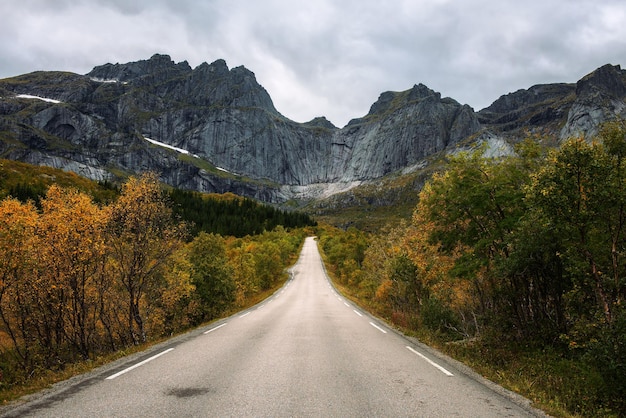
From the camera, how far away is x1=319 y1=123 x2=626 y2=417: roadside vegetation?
8117mm

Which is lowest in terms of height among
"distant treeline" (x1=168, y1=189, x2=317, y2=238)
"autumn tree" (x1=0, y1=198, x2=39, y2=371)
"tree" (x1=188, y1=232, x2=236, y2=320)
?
"tree" (x1=188, y1=232, x2=236, y2=320)

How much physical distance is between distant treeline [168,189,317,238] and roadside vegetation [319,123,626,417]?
289ft

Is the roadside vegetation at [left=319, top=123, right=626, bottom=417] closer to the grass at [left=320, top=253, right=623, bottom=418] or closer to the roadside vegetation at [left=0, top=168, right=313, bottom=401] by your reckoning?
the grass at [left=320, top=253, right=623, bottom=418]

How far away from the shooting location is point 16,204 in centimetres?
1553

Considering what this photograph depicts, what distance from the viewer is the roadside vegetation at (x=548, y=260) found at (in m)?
8.12

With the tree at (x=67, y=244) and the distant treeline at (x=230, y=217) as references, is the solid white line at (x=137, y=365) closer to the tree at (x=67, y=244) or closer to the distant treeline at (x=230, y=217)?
the tree at (x=67, y=244)

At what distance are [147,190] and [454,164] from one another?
14.8 meters

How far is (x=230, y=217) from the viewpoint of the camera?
12088 centimetres

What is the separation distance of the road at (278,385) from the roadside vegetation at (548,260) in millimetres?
1492

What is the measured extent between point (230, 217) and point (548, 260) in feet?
379

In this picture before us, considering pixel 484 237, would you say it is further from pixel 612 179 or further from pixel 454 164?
pixel 612 179

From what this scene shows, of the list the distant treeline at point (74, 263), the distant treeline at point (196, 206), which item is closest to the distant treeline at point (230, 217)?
the distant treeline at point (196, 206)

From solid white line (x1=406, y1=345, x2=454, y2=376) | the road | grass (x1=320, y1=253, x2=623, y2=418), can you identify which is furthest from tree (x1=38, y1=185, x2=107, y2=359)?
grass (x1=320, y1=253, x2=623, y2=418)

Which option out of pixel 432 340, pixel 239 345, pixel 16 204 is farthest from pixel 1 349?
pixel 432 340
